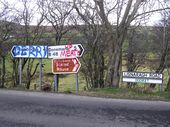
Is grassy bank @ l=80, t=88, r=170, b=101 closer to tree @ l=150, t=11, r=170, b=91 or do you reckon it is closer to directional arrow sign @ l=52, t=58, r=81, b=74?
directional arrow sign @ l=52, t=58, r=81, b=74

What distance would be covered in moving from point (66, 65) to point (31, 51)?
6.30 feet

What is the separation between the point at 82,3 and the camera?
58.1 ft

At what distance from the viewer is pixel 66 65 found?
13.3 meters

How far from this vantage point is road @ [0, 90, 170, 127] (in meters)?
6.73

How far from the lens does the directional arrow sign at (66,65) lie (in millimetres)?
13095

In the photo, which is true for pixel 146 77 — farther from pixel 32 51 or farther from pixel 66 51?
pixel 32 51

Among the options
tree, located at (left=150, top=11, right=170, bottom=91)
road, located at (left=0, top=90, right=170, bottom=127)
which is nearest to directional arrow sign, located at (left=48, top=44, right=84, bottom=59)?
road, located at (left=0, top=90, right=170, bottom=127)

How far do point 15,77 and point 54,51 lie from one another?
39.1 feet

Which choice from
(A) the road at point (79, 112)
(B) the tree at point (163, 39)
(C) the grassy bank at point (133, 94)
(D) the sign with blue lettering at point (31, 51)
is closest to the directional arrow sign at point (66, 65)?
(D) the sign with blue lettering at point (31, 51)

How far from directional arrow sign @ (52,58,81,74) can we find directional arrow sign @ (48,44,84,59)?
0.63 ft

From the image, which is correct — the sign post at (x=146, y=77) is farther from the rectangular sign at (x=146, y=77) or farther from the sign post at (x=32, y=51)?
the sign post at (x=32, y=51)

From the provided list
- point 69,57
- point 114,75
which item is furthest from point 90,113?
point 114,75

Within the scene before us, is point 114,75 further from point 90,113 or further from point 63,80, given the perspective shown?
point 63,80

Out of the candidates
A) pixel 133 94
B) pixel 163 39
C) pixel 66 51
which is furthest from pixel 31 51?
pixel 163 39
